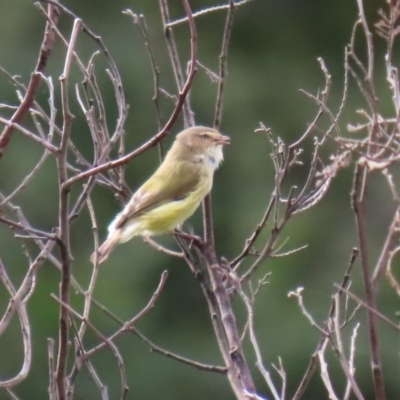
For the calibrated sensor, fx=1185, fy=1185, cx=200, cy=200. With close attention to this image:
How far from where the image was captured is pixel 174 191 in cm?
572

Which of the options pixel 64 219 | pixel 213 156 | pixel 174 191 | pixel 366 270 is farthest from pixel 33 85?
pixel 213 156

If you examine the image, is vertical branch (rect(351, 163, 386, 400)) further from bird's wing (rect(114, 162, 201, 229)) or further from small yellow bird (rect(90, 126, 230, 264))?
bird's wing (rect(114, 162, 201, 229))

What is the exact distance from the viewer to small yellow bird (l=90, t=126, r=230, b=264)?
5438 mm

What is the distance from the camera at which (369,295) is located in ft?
8.51

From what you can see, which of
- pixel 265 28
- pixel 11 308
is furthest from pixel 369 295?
pixel 265 28

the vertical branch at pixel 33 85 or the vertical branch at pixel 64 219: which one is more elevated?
the vertical branch at pixel 33 85

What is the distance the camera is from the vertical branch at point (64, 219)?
271 centimetres

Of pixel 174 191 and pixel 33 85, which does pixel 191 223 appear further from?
pixel 33 85

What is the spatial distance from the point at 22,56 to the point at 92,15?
3.94 feet

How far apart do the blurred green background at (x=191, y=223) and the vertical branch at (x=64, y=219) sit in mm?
11076

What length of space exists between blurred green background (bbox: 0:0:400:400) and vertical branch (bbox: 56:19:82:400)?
11.1 metres

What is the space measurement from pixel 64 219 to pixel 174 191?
9.56 feet

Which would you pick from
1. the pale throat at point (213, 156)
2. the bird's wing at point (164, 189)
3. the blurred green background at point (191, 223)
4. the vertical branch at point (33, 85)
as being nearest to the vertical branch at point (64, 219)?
the vertical branch at point (33, 85)

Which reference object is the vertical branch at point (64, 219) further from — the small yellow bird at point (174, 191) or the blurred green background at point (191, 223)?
the blurred green background at point (191, 223)
